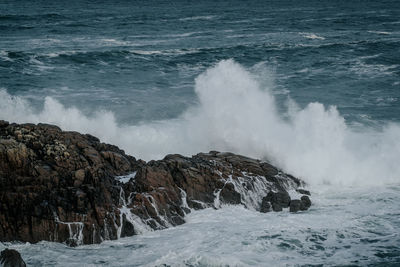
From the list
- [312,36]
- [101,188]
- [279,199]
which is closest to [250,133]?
[279,199]

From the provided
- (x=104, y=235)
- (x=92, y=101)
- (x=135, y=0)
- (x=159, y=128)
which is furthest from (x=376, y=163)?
(x=135, y=0)

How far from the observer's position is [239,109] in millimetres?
22234

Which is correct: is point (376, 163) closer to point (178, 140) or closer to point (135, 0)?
point (178, 140)

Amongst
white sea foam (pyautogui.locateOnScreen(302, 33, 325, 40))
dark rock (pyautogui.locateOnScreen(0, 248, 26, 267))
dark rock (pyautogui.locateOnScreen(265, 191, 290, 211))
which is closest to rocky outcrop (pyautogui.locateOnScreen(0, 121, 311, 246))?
dark rock (pyautogui.locateOnScreen(265, 191, 290, 211))

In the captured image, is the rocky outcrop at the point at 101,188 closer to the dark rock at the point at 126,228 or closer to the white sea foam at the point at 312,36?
the dark rock at the point at 126,228

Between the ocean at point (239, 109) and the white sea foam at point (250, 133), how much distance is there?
2.5 inches

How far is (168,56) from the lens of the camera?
38750mm

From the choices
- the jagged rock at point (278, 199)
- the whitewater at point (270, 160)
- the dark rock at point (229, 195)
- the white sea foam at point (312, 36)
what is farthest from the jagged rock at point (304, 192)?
the white sea foam at point (312, 36)

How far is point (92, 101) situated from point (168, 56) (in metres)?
12.5

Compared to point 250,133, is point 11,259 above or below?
below

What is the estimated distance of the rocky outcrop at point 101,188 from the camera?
1374cm

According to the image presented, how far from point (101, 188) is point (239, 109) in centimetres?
931

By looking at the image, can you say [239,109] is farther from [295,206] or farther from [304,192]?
[295,206]

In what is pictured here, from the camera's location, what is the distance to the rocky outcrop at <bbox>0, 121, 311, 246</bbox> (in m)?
13.7
